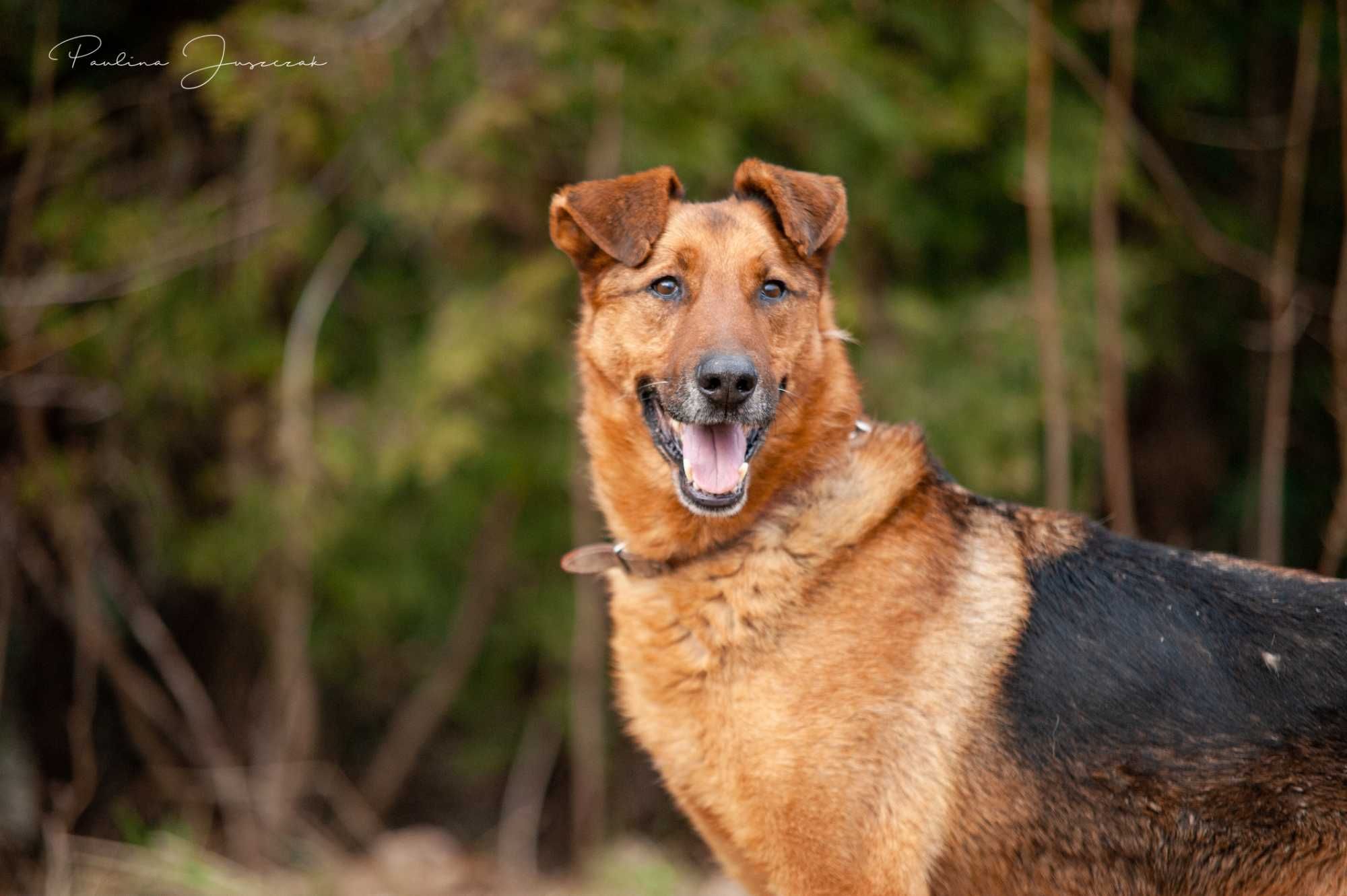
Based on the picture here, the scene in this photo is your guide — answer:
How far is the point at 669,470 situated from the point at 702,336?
16.7 inches

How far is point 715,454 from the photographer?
3246 millimetres

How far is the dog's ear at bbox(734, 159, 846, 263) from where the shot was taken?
3553 mm

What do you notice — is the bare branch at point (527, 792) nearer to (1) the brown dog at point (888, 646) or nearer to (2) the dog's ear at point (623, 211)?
(1) the brown dog at point (888, 646)

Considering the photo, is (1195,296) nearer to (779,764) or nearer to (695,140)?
(695,140)

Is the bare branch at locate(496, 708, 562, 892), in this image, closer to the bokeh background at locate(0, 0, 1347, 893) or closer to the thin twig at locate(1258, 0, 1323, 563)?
the bokeh background at locate(0, 0, 1347, 893)

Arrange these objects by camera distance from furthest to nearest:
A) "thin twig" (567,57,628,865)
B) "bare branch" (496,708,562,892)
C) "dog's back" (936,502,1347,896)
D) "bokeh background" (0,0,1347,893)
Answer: "bare branch" (496,708,562,892) < "thin twig" (567,57,628,865) < "bokeh background" (0,0,1347,893) < "dog's back" (936,502,1347,896)

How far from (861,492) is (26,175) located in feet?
17.6

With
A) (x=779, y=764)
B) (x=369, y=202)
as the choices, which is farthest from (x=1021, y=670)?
(x=369, y=202)

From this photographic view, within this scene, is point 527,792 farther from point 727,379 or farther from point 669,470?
point 727,379

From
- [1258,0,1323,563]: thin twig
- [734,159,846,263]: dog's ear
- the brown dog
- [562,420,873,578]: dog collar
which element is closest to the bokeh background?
[1258,0,1323,563]: thin twig

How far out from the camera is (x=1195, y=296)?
27.3ft

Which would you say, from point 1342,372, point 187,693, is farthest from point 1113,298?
point 187,693

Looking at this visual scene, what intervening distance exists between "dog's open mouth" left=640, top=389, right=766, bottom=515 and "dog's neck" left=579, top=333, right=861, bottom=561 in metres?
0.10

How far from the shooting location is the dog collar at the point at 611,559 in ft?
11.2
